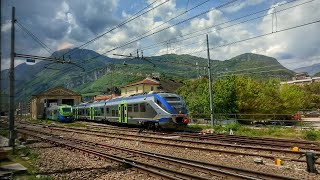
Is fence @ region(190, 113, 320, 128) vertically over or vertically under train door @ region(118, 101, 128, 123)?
under

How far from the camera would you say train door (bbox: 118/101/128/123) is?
29656 millimetres

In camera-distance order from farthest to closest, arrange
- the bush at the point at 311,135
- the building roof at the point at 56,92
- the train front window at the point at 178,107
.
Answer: the building roof at the point at 56,92 → the train front window at the point at 178,107 → the bush at the point at 311,135

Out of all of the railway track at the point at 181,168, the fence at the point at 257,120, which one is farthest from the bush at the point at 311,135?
the railway track at the point at 181,168

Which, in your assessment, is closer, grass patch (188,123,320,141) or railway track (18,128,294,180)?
railway track (18,128,294,180)

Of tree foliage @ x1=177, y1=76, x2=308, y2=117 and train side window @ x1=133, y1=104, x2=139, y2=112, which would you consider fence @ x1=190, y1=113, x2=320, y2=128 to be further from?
train side window @ x1=133, y1=104, x2=139, y2=112

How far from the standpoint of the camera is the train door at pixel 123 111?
2966 cm

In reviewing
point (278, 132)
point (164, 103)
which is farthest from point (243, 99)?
point (164, 103)

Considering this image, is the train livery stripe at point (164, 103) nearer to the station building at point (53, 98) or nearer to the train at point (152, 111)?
the train at point (152, 111)

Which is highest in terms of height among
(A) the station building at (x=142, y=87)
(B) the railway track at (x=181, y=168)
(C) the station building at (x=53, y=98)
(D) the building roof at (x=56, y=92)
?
(A) the station building at (x=142, y=87)

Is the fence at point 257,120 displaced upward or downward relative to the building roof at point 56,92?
downward

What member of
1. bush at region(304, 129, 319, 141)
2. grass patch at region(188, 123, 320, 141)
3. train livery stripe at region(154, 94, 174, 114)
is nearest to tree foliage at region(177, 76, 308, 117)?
grass patch at region(188, 123, 320, 141)

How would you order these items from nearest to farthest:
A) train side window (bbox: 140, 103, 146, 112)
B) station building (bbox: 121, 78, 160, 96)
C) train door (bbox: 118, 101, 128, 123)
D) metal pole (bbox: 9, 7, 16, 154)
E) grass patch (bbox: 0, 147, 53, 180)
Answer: grass patch (bbox: 0, 147, 53, 180)
metal pole (bbox: 9, 7, 16, 154)
train side window (bbox: 140, 103, 146, 112)
train door (bbox: 118, 101, 128, 123)
station building (bbox: 121, 78, 160, 96)

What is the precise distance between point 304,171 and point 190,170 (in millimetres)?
3733

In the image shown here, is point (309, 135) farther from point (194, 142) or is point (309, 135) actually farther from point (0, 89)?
point (0, 89)
